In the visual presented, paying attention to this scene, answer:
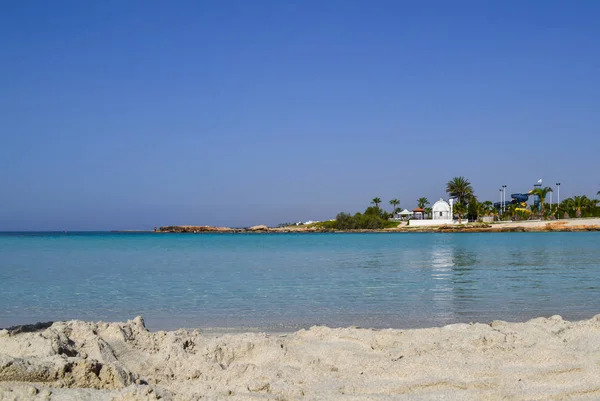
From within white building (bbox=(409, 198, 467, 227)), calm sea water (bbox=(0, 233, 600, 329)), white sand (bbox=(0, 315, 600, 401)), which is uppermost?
white building (bbox=(409, 198, 467, 227))

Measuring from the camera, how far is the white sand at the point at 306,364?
4125 millimetres

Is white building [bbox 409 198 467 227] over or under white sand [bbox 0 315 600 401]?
over

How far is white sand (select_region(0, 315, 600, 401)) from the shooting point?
412 centimetres

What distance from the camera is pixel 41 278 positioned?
55.3 ft

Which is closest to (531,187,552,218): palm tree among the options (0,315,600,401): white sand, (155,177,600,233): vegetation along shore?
(155,177,600,233): vegetation along shore

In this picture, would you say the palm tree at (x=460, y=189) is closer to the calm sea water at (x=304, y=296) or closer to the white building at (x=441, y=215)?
the white building at (x=441, y=215)

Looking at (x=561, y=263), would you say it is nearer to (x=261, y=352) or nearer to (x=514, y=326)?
(x=514, y=326)

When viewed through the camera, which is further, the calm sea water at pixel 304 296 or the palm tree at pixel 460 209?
the palm tree at pixel 460 209

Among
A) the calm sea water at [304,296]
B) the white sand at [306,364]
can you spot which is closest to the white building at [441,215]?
the calm sea water at [304,296]

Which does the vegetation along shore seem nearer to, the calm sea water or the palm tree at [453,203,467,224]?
the palm tree at [453,203,467,224]

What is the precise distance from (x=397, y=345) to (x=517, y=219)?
361ft

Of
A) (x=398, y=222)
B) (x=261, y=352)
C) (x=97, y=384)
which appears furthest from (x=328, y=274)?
(x=398, y=222)

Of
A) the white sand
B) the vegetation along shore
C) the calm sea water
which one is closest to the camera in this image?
the white sand

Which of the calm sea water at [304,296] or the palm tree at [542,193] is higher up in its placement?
the palm tree at [542,193]
